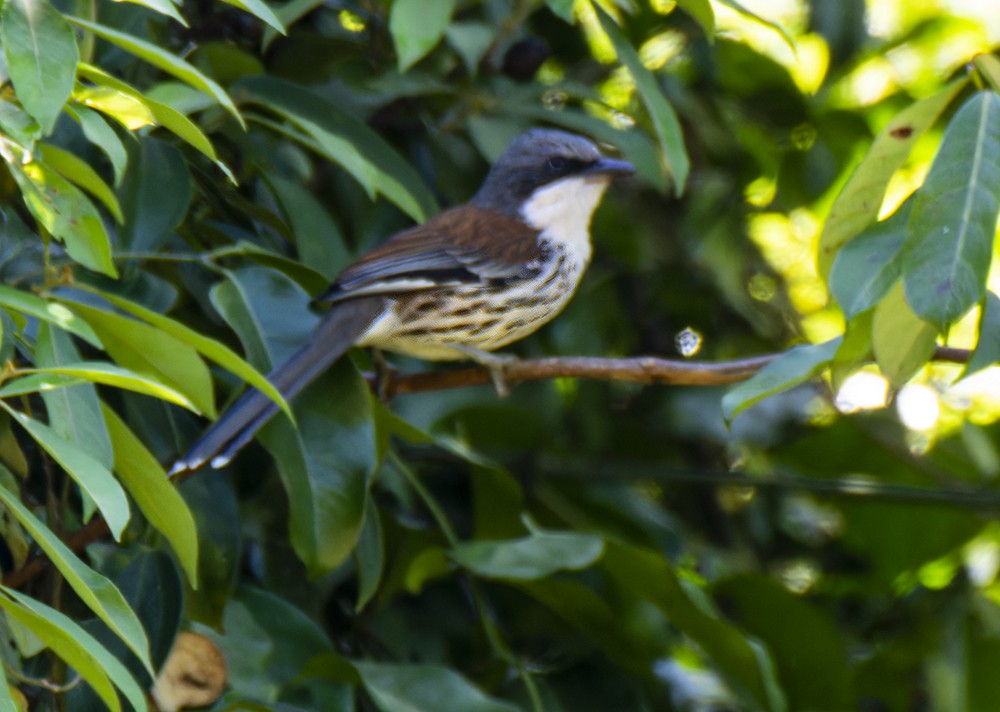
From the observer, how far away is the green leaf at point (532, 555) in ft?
10.3

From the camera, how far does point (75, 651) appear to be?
196cm

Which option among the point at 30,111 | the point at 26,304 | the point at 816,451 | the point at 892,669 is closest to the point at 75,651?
the point at 26,304

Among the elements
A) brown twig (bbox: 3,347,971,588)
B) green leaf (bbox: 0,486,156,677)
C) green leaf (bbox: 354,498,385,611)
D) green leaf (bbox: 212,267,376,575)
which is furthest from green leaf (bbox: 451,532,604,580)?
green leaf (bbox: 0,486,156,677)

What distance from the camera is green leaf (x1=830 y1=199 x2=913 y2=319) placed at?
2262mm

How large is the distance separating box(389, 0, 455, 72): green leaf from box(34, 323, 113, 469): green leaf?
1216 mm

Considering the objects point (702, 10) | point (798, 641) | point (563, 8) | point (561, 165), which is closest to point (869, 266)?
point (702, 10)

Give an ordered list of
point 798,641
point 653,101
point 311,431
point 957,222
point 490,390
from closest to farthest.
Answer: point 957,222
point 311,431
point 653,101
point 798,641
point 490,390

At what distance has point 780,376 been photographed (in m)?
2.40

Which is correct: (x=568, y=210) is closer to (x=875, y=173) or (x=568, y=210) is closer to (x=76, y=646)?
(x=875, y=173)

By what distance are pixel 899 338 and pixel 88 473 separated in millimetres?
1323

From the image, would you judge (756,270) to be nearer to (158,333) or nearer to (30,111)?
(158,333)

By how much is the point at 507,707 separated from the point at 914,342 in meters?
1.13

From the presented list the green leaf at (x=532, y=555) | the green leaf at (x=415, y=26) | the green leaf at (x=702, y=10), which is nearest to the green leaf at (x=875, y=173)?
the green leaf at (x=702, y=10)

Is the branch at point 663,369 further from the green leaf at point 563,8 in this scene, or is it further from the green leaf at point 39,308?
the green leaf at point 39,308
